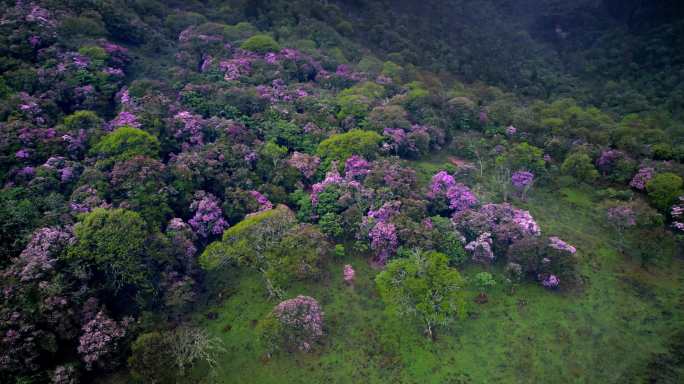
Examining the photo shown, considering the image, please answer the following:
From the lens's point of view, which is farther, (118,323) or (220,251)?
(220,251)

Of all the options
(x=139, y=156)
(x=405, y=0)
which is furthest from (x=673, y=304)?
(x=405, y=0)

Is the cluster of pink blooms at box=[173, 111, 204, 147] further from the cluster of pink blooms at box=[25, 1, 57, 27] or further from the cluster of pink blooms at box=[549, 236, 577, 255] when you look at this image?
the cluster of pink blooms at box=[549, 236, 577, 255]

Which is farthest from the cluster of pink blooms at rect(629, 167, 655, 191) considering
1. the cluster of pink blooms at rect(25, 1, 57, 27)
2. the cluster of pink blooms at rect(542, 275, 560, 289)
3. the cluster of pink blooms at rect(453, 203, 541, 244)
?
the cluster of pink blooms at rect(25, 1, 57, 27)

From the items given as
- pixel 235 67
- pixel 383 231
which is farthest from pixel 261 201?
pixel 235 67

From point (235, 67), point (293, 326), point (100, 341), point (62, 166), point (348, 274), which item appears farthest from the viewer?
point (235, 67)

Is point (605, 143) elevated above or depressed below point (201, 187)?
above

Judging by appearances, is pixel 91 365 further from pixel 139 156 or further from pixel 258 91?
pixel 258 91

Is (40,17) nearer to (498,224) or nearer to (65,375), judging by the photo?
(65,375)
